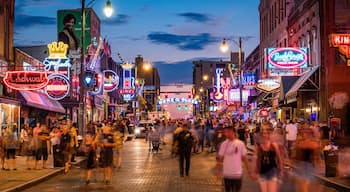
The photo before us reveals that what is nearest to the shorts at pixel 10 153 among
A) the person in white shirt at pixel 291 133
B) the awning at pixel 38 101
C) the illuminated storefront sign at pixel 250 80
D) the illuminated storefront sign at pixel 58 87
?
the awning at pixel 38 101

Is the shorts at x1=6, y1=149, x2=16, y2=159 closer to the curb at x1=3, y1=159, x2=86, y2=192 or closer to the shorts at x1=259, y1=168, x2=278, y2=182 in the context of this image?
the curb at x1=3, y1=159, x2=86, y2=192

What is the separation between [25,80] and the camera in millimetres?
28172

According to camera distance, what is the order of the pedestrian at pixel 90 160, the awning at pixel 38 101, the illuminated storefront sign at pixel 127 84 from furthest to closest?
1. the illuminated storefront sign at pixel 127 84
2. the awning at pixel 38 101
3. the pedestrian at pixel 90 160

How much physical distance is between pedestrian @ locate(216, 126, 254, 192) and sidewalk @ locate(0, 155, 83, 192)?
7.13 metres

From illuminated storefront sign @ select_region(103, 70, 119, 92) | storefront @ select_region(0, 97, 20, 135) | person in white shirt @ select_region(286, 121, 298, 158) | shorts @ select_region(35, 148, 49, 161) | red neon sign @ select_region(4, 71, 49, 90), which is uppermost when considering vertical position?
illuminated storefront sign @ select_region(103, 70, 119, 92)

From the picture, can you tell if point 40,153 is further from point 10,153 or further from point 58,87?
point 58,87

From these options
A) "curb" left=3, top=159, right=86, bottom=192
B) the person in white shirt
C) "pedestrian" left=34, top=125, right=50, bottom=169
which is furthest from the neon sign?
"curb" left=3, top=159, right=86, bottom=192

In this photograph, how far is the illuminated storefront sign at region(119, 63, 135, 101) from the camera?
82375 mm

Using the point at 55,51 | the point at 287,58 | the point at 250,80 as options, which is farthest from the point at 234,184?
the point at 250,80

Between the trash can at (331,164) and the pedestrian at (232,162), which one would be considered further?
the trash can at (331,164)

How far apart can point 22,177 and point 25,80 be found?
9181 millimetres

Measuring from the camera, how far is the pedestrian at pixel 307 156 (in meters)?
14.2

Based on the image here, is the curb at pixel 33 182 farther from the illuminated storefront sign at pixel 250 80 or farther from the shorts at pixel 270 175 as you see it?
the illuminated storefront sign at pixel 250 80

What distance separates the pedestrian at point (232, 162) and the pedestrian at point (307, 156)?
293 centimetres
